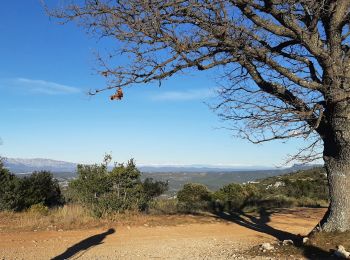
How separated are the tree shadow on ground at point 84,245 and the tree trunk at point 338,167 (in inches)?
Result: 213

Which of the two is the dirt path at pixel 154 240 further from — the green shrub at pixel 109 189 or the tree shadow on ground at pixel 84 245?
the green shrub at pixel 109 189

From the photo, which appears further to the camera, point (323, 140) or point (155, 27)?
point (323, 140)

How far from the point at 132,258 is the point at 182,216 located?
20.6ft

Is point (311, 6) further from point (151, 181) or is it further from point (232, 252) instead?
point (151, 181)

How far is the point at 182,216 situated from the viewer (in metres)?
16.2

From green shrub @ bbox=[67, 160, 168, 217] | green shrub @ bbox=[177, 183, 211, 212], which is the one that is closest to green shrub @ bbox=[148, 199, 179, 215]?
green shrub @ bbox=[67, 160, 168, 217]

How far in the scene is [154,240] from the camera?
12.2 metres

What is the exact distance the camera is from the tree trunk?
33.9ft

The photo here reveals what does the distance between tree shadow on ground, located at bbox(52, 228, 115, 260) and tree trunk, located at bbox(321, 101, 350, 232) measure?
17.7ft

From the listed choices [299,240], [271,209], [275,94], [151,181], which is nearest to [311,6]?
[275,94]

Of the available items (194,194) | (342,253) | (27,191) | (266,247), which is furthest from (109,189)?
(194,194)

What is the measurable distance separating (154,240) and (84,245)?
1.83m

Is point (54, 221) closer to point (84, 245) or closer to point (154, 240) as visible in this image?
point (84, 245)

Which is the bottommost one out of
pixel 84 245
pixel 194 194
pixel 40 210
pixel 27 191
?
pixel 84 245
